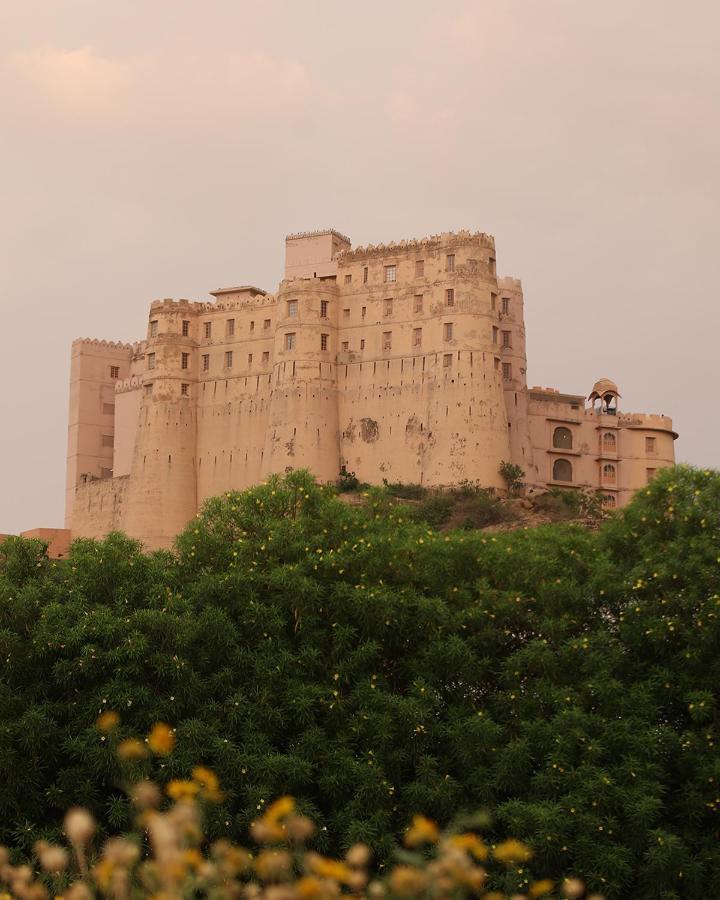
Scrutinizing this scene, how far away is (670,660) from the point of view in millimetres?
29594

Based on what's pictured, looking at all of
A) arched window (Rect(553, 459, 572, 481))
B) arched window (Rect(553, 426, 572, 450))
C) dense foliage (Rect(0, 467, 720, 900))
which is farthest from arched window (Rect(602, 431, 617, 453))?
dense foliage (Rect(0, 467, 720, 900))

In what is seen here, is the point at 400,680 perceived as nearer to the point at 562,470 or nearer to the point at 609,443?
the point at 562,470

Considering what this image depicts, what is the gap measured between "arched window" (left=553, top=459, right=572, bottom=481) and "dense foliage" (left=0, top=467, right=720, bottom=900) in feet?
129

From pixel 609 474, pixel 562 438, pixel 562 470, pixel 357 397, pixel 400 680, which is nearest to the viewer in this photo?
pixel 400 680

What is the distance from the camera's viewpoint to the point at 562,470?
72.6 metres

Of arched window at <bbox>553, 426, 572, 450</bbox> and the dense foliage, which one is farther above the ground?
arched window at <bbox>553, 426, 572, 450</bbox>

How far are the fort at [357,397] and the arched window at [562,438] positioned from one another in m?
0.07

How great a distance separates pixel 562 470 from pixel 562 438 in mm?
1490

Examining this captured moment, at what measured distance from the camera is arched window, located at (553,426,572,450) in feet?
238

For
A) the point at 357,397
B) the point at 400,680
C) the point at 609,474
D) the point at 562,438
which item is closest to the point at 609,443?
the point at 609,474

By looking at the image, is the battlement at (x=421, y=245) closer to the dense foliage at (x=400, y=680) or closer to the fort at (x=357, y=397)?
the fort at (x=357, y=397)

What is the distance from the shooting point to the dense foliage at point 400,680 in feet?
89.4

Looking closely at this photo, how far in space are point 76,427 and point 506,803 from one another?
2301 inches

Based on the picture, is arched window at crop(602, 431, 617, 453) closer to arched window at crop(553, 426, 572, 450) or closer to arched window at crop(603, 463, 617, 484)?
arched window at crop(603, 463, 617, 484)
